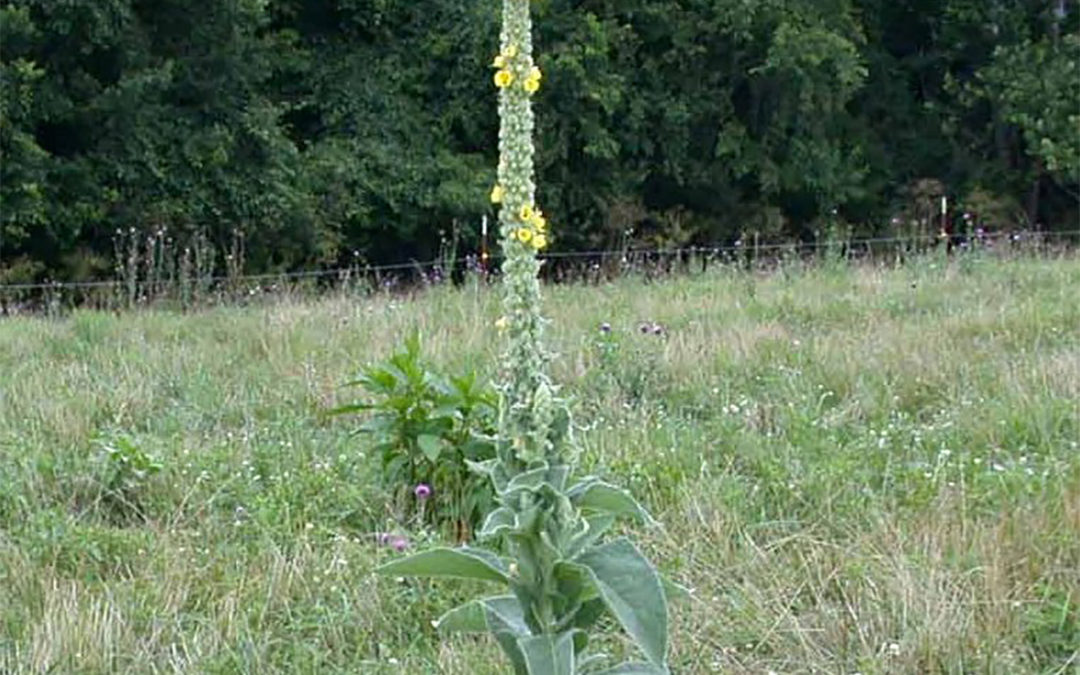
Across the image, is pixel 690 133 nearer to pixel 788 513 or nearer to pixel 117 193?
pixel 117 193

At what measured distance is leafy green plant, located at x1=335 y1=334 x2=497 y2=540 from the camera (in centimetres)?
431

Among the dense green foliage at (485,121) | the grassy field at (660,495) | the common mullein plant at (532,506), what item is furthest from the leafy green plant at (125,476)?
the dense green foliage at (485,121)

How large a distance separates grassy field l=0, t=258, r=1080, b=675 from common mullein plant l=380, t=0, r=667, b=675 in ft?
3.14

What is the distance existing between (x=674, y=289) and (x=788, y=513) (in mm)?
5414

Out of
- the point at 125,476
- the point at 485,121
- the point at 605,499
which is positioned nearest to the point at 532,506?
the point at 605,499

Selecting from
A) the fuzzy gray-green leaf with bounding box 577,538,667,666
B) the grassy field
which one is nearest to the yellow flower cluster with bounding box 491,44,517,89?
the fuzzy gray-green leaf with bounding box 577,538,667,666

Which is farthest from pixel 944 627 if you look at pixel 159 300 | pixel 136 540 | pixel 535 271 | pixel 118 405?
pixel 159 300

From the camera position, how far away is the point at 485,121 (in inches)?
793

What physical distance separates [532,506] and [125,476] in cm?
273

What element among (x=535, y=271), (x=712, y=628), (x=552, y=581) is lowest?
(x=712, y=628)

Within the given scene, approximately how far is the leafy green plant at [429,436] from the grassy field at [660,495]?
5.4 inches

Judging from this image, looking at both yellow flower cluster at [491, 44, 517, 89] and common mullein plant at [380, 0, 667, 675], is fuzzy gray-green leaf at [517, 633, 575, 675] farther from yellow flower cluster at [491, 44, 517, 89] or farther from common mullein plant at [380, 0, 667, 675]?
yellow flower cluster at [491, 44, 517, 89]

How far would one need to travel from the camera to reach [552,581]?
225 centimetres

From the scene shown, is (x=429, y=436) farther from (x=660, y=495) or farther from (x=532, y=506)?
(x=532, y=506)
